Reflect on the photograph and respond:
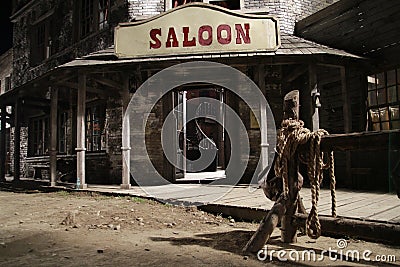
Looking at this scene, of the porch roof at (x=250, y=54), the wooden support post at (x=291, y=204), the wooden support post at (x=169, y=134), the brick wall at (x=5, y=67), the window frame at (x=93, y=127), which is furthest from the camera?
the brick wall at (x=5, y=67)

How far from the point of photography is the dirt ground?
9.37ft

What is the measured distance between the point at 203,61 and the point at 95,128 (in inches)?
201

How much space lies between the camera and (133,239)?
368 centimetres

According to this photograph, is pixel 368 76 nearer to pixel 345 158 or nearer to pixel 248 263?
pixel 345 158

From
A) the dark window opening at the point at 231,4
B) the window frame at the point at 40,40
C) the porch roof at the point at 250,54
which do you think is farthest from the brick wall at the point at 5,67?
the dark window opening at the point at 231,4

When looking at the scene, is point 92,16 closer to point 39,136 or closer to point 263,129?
point 39,136

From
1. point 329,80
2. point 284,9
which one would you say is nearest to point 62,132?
point 284,9

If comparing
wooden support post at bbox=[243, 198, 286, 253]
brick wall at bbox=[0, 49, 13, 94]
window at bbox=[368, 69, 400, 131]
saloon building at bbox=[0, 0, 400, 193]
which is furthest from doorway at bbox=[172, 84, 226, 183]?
brick wall at bbox=[0, 49, 13, 94]

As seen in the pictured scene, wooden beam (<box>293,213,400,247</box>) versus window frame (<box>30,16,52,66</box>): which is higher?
window frame (<box>30,16,52,66</box>)

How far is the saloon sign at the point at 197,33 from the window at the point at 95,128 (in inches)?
152

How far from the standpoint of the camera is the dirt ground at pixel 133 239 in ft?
9.37

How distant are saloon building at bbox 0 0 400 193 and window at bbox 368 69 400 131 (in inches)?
0.9

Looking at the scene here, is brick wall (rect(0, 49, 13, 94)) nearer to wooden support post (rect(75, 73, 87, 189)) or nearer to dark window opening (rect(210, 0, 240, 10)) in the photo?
wooden support post (rect(75, 73, 87, 189))

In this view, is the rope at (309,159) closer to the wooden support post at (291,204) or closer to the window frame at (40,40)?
the wooden support post at (291,204)
